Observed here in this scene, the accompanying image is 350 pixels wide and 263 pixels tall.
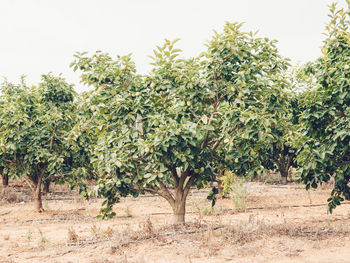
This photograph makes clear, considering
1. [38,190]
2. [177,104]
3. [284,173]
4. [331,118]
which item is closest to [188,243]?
[177,104]

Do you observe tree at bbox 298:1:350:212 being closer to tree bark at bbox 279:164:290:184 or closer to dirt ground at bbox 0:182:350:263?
dirt ground at bbox 0:182:350:263

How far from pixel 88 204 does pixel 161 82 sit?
946 centimetres

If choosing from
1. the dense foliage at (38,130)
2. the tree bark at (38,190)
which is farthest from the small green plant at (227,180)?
the tree bark at (38,190)

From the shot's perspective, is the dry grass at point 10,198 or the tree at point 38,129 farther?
the dry grass at point 10,198

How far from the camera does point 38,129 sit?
11.4 metres

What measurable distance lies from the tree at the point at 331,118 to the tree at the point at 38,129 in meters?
7.16

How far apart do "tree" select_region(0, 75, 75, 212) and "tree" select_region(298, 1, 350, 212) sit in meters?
7.16

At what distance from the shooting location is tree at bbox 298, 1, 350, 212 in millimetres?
6418

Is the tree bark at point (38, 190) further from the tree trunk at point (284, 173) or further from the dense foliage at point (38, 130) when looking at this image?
the tree trunk at point (284, 173)

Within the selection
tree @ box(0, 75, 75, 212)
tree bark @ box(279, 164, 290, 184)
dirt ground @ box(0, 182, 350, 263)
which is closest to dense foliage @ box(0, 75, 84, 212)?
tree @ box(0, 75, 75, 212)

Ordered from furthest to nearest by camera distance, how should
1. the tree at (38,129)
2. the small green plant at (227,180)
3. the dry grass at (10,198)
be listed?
the dry grass at (10,198) < the small green plant at (227,180) < the tree at (38,129)

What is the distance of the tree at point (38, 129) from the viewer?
1059cm

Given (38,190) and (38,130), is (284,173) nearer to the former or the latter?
(38,190)

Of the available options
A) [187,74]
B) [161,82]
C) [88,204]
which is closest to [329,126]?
[187,74]
